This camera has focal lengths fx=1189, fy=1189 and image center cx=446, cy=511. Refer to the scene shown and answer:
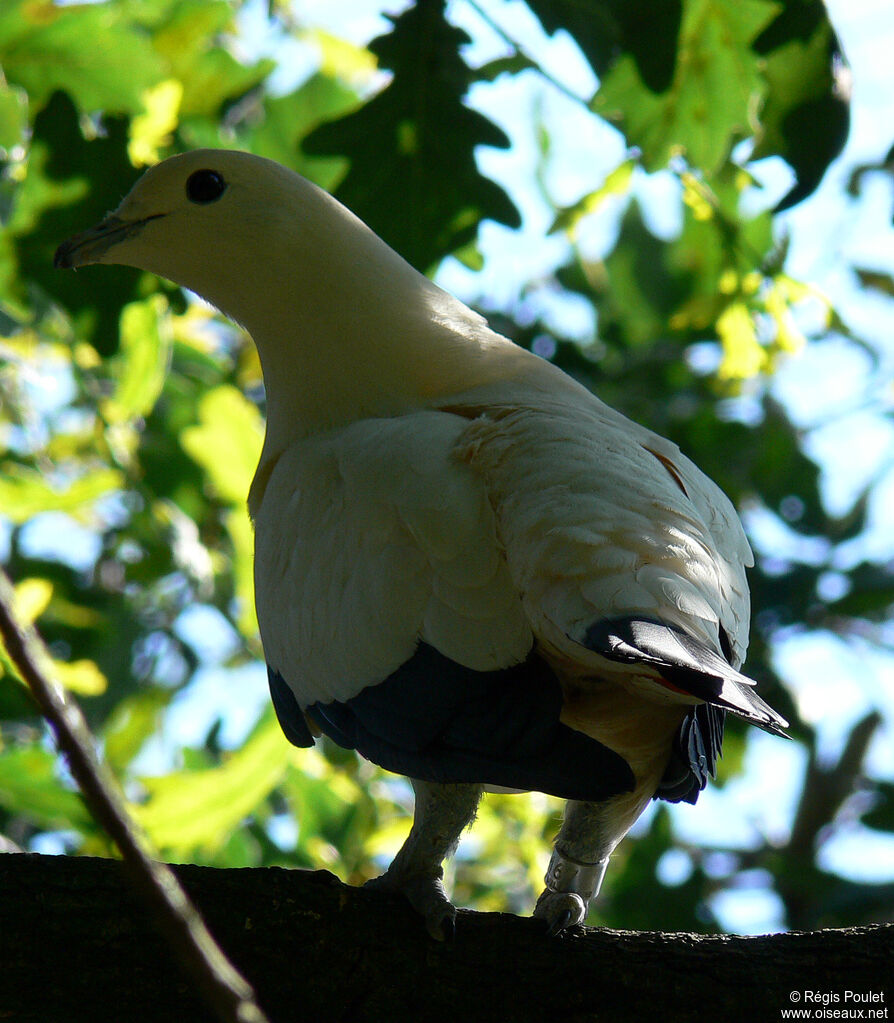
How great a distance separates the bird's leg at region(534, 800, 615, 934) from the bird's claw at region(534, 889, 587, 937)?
15mm

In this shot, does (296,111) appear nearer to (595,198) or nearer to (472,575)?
(595,198)

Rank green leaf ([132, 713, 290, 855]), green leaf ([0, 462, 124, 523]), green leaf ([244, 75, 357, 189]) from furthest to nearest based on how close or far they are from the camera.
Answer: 1. green leaf ([244, 75, 357, 189])
2. green leaf ([0, 462, 124, 523])
3. green leaf ([132, 713, 290, 855])

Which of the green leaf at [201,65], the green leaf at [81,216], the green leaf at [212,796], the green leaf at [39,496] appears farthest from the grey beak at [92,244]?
the green leaf at [212,796]

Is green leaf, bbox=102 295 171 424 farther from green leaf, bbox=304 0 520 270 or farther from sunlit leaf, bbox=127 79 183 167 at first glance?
green leaf, bbox=304 0 520 270

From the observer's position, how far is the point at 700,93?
13.7 ft

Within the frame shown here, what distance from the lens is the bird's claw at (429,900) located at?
269 cm

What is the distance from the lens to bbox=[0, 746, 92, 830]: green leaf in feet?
14.2

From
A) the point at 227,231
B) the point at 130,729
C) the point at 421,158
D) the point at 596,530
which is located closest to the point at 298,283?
the point at 227,231

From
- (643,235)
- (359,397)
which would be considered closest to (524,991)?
(359,397)

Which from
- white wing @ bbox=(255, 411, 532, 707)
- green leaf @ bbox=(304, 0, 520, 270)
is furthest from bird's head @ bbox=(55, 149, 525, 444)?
green leaf @ bbox=(304, 0, 520, 270)

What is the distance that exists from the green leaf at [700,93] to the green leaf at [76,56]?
5.91 ft

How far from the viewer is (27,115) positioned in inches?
183

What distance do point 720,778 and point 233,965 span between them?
5278mm

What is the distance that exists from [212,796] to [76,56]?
9.66ft
